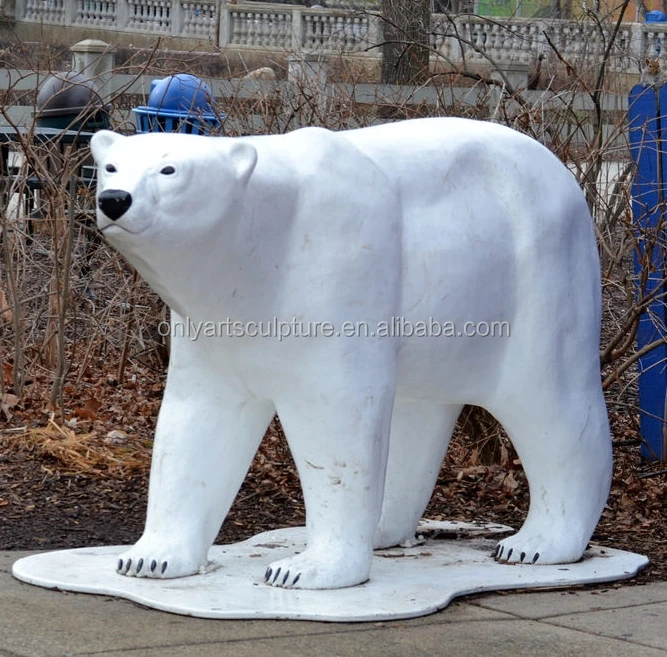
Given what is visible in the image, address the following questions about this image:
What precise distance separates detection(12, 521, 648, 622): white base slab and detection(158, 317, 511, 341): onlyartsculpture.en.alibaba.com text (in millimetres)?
825

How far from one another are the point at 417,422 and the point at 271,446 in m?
2.02

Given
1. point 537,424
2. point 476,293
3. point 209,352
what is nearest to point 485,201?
point 476,293

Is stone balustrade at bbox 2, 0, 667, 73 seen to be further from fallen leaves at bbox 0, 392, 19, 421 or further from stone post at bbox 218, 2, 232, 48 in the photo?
fallen leaves at bbox 0, 392, 19, 421

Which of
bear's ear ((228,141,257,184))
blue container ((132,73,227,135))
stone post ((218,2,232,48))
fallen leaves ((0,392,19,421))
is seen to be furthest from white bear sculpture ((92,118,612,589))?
stone post ((218,2,232,48))

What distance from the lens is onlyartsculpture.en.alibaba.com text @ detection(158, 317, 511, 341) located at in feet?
14.2

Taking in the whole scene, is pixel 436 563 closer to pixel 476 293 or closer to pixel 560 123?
pixel 476 293

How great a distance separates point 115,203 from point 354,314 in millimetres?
892

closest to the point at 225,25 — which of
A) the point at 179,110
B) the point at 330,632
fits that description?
the point at 179,110

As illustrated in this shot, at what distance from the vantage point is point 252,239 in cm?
427

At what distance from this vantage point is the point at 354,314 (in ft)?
14.4

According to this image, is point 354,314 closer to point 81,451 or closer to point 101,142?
point 101,142

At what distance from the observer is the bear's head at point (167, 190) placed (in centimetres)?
397

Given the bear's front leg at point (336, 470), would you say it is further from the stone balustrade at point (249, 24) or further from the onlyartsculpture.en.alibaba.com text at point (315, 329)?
the stone balustrade at point (249, 24)

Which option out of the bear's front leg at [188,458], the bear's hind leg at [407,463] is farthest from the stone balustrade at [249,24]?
the bear's front leg at [188,458]
